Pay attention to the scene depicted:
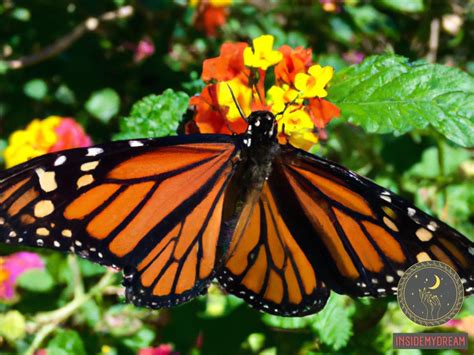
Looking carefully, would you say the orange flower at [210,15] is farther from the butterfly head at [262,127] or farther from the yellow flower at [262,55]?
the butterfly head at [262,127]

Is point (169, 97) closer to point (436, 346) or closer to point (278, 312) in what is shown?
point (278, 312)

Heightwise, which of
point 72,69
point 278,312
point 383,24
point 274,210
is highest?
point 383,24

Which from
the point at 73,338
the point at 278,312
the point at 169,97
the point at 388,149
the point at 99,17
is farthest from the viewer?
the point at 99,17

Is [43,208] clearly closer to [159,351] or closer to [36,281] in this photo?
[159,351]

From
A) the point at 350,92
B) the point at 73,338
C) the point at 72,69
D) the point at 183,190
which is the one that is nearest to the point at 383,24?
the point at 350,92

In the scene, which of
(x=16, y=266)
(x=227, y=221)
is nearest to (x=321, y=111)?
(x=227, y=221)

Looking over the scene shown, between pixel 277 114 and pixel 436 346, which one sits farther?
pixel 436 346
